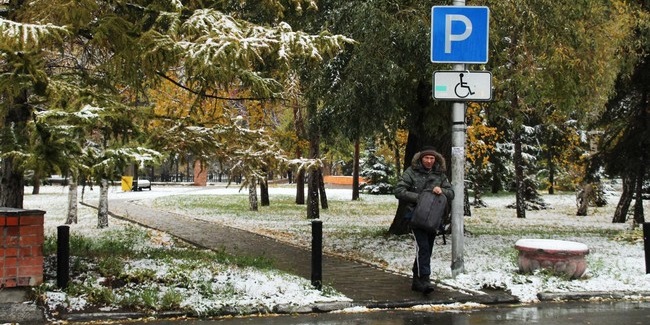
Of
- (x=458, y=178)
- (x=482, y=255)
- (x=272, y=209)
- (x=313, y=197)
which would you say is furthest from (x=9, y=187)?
(x=272, y=209)

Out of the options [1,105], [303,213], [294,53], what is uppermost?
[294,53]

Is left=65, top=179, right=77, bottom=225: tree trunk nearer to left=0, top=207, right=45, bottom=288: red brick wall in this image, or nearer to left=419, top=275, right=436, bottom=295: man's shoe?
left=0, top=207, right=45, bottom=288: red brick wall

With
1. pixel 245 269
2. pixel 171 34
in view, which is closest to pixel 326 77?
pixel 245 269

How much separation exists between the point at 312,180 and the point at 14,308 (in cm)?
1598

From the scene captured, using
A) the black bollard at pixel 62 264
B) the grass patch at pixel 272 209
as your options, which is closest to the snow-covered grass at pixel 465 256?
the black bollard at pixel 62 264

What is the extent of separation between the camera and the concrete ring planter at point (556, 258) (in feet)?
29.8

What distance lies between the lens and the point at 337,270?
33.6 ft

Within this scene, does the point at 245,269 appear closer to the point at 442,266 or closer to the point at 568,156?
the point at 442,266

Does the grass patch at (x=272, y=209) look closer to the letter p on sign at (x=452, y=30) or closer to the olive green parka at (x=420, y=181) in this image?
the letter p on sign at (x=452, y=30)

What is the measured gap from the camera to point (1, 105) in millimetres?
6879

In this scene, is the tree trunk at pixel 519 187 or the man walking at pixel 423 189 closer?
the man walking at pixel 423 189

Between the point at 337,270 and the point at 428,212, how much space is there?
2.66 m

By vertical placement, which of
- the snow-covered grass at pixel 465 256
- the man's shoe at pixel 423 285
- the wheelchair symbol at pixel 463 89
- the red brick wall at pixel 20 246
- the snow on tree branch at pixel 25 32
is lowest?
the snow-covered grass at pixel 465 256

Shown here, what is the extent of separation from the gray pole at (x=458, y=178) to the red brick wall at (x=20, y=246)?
523cm
